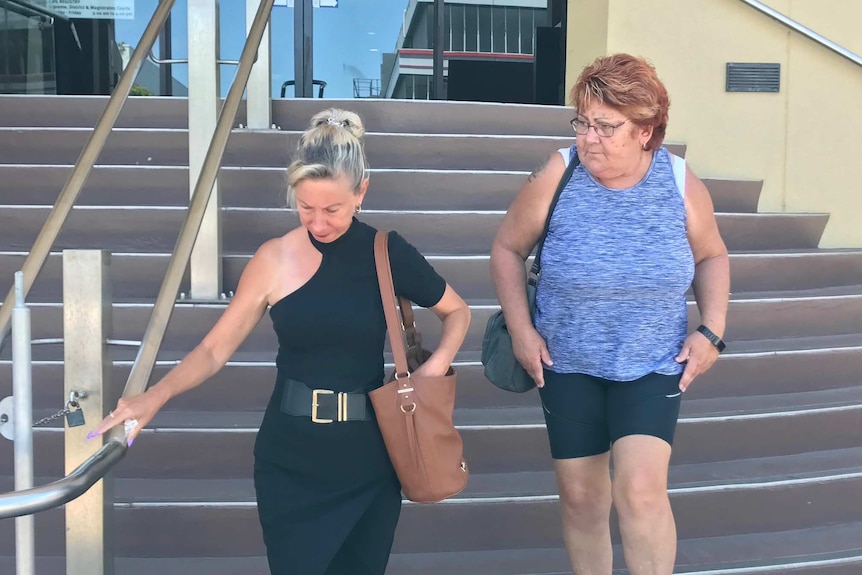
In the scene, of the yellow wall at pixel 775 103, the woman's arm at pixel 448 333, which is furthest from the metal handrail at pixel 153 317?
the yellow wall at pixel 775 103

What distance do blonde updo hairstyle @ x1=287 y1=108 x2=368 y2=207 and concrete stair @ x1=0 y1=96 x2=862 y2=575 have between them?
1.43 m

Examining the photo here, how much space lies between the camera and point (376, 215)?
168 inches

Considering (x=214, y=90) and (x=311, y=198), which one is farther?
(x=214, y=90)

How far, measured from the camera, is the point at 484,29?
30.1ft

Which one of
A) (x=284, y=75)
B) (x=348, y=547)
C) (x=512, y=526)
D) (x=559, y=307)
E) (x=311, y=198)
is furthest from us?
(x=284, y=75)

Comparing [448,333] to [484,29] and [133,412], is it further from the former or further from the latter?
[484,29]

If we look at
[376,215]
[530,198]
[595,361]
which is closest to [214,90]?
[376,215]

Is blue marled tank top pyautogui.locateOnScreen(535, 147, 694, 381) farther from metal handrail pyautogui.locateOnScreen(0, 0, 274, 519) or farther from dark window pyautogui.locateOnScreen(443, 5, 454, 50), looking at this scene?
dark window pyautogui.locateOnScreen(443, 5, 454, 50)

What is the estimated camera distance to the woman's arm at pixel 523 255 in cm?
230

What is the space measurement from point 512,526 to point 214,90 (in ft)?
7.08

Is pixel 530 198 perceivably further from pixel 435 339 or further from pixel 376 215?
pixel 376 215

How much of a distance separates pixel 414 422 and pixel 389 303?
0.27m

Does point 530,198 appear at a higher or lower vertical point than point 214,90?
lower

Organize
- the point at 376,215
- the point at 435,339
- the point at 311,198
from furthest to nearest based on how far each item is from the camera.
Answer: the point at 376,215 → the point at 435,339 → the point at 311,198
